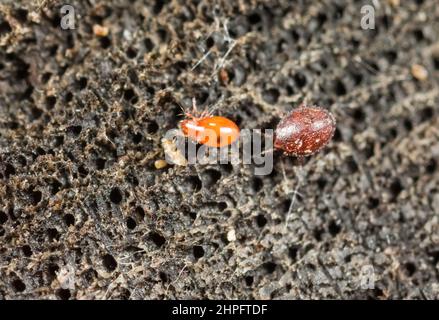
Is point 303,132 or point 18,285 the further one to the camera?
point 303,132

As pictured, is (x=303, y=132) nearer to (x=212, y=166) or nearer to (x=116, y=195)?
(x=212, y=166)

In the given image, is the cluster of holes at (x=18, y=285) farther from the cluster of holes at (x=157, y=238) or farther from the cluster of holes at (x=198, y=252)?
the cluster of holes at (x=198, y=252)

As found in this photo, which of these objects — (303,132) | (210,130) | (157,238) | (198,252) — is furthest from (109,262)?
(303,132)

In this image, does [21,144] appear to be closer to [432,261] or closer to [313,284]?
[313,284]

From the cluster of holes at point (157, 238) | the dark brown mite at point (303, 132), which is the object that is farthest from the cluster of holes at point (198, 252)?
the dark brown mite at point (303, 132)

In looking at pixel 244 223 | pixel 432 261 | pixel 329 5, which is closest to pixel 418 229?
pixel 432 261

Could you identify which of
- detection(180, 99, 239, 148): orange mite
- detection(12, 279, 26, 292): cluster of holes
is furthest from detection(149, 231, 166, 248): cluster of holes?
detection(12, 279, 26, 292): cluster of holes
